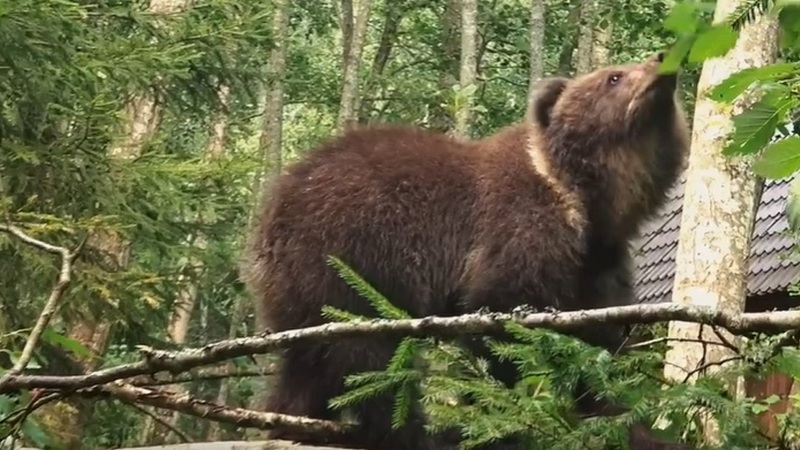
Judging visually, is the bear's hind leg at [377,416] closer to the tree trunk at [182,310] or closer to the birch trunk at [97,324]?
the tree trunk at [182,310]

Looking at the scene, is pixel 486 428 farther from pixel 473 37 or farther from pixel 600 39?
pixel 600 39

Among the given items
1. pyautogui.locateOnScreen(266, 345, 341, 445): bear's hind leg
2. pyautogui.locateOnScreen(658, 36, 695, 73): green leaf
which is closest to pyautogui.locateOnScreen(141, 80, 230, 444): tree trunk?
pyautogui.locateOnScreen(266, 345, 341, 445): bear's hind leg

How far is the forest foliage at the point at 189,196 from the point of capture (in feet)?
7.99

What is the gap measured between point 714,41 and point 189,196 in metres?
7.33

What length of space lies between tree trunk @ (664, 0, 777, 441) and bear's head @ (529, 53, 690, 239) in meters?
0.50

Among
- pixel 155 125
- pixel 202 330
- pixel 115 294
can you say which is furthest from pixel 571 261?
pixel 202 330

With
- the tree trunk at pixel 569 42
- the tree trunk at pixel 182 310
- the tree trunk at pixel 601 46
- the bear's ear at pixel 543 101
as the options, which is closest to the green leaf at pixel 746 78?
the tree trunk at pixel 182 310

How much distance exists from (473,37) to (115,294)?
814cm

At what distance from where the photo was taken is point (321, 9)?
22.8 metres

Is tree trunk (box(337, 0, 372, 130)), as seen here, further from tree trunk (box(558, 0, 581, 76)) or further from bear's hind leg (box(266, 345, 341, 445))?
bear's hind leg (box(266, 345, 341, 445))

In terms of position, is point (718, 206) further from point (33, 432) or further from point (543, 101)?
point (33, 432)

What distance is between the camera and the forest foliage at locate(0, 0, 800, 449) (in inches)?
95.9

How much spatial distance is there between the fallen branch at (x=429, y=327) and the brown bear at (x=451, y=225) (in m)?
1.41

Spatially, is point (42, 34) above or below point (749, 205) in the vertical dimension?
above
